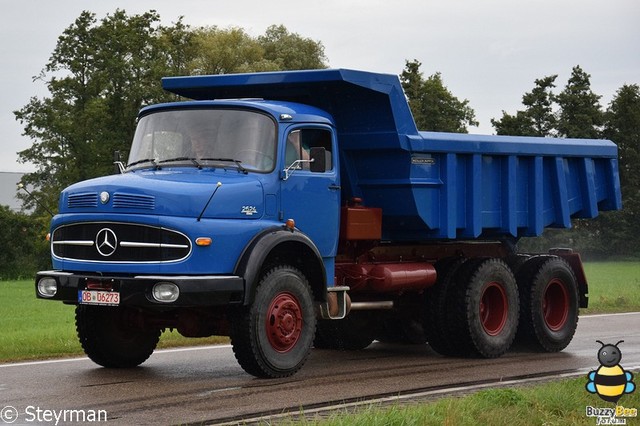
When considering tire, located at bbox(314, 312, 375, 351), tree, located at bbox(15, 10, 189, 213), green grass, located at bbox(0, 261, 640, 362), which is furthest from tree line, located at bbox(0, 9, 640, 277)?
tire, located at bbox(314, 312, 375, 351)

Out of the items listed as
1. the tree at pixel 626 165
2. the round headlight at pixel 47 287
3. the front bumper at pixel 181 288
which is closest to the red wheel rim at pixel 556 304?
the front bumper at pixel 181 288

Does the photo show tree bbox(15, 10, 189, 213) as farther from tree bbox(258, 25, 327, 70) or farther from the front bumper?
the front bumper

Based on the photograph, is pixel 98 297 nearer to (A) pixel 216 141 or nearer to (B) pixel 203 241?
(B) pixel 203 241

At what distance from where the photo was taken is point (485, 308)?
1565 cm

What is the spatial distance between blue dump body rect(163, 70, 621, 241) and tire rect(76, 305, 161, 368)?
9.95ft

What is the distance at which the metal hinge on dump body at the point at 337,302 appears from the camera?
13438 mm

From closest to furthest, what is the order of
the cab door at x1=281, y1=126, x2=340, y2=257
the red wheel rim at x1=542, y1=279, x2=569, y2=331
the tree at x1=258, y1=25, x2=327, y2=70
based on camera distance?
1. the cab door at x1=281, y1=126, x2=340, y2=257
2. the red wheel rim at x1=542, y1=279, x2=569, y2=331
3. the tree at x1=258, y1=25, x2=327, y2=70

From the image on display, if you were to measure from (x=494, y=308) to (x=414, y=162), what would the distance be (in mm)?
2449

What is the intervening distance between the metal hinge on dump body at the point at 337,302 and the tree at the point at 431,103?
196ft

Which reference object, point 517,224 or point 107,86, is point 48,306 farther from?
point 107,86

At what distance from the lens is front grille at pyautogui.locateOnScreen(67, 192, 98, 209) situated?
11969 mm

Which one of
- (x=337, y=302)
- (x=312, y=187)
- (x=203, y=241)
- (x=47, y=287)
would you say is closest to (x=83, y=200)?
(x=47, y=287)

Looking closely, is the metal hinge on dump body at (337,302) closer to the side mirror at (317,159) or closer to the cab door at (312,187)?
the cab door at (312,187)

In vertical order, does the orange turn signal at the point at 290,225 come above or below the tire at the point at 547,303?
above
